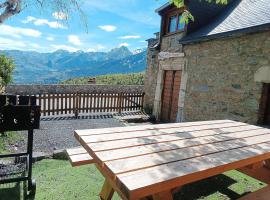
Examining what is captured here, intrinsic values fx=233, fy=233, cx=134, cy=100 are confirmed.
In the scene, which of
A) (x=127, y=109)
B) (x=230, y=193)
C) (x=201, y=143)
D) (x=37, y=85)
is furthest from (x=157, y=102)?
(x=37, y=85)

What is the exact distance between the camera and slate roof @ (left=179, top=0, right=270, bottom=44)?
20.6 ft

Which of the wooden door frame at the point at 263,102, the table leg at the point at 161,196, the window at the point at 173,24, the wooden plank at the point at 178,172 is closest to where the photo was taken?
the wooden plank at the point at 178,172

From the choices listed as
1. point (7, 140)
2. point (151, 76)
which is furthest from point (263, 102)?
point (7, 140)

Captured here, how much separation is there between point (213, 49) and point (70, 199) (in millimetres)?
6313

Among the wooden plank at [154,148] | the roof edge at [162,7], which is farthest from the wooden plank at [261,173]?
the roof edge at [162,7]

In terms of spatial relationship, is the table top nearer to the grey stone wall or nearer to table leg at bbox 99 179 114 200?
table leg at bbox 99 179 114 200

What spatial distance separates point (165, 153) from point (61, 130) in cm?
632

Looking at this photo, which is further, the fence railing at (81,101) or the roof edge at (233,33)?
the fence railing at (81,101)

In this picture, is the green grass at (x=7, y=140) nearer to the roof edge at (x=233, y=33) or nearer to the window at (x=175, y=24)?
the roof edge at (x=233, y=33)

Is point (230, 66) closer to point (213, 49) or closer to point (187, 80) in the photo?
point (213, 49)

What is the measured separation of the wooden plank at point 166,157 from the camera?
175 cm

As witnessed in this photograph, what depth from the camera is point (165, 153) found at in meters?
2.11

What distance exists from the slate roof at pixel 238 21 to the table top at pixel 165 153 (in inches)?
160

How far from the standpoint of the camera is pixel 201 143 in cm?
256
